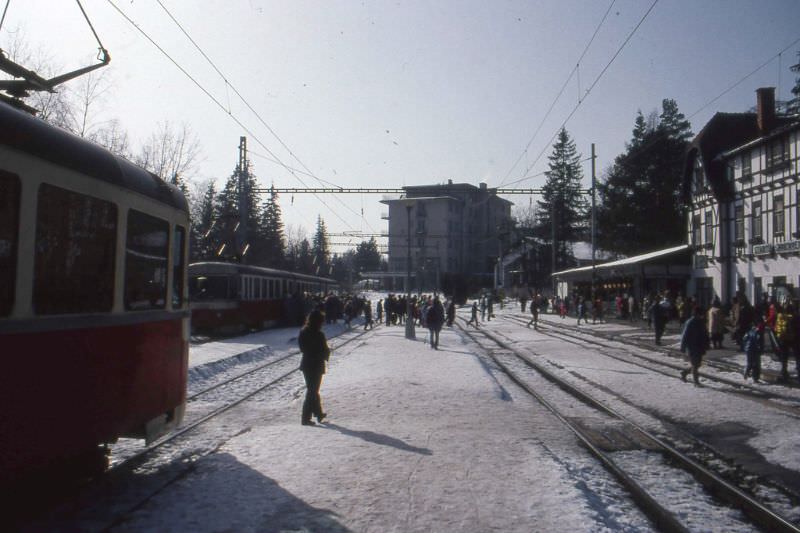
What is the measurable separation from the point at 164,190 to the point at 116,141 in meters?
31.8

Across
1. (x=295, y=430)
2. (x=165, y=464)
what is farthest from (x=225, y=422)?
(x=165, y=464)

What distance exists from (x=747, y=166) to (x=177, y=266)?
110ft

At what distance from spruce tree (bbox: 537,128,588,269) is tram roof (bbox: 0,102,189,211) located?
7814cm

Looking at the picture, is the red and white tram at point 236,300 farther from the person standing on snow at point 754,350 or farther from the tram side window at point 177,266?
the tram side window at point 177,266

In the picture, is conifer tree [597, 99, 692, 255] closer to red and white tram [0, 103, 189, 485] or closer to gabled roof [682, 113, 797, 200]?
gabled roof [682, 113, 797, 200]

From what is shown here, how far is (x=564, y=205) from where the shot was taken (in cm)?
8325

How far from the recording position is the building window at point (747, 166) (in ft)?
114

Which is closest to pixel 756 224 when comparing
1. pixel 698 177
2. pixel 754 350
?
pixel 698 177

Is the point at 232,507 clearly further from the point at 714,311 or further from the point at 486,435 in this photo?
the point at 714,311

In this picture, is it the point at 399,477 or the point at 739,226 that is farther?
the point at 739,226

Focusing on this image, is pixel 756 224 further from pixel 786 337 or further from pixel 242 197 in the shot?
pixel 242 197


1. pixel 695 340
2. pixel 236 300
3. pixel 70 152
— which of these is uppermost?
pixel 70 152

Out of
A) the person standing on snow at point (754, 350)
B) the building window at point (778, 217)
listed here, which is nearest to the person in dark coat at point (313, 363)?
the person standing on snow at point (754, 350)

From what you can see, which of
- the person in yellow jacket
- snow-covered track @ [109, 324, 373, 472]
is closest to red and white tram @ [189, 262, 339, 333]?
snow-covered track @ [109, 324, 373, 472]
